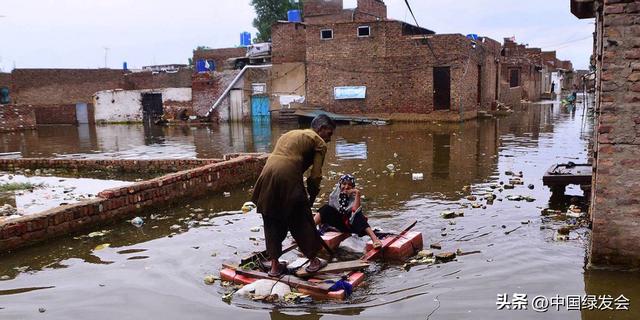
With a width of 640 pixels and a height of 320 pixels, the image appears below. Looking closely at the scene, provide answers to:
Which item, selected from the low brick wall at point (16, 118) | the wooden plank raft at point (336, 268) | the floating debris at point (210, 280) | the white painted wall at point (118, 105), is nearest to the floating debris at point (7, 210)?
the floating debris at point (210, 280)

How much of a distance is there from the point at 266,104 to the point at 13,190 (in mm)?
20619

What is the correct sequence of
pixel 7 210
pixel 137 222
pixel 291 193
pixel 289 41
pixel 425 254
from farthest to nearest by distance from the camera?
1. pixel 289 41
2. pixel 7 210
3. pixel 137 222
4. pixel 425 254
5. pixel 291 193

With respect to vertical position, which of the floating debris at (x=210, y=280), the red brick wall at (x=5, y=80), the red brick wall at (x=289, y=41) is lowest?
the floating debris at (x=210, y=280)

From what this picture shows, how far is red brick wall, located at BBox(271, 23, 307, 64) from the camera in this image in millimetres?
29141

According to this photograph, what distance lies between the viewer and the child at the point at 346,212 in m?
5.93

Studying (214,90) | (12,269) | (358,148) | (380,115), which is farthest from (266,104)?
(12,269)

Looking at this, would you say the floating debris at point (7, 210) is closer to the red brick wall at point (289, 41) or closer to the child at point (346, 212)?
the child at point (346, 212)

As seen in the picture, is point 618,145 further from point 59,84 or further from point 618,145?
point 59,84

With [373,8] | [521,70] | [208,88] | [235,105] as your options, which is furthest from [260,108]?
[521,70]

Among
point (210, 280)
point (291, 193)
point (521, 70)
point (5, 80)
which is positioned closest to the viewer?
point (291, 193)

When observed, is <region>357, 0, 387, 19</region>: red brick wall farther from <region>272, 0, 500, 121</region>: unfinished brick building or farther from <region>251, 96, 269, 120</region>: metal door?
<region>251, 96, 269, 120</region>: metal door

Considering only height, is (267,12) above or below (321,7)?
above

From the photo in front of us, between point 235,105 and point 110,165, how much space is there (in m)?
18.5

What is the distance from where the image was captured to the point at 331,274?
16.0 ft
